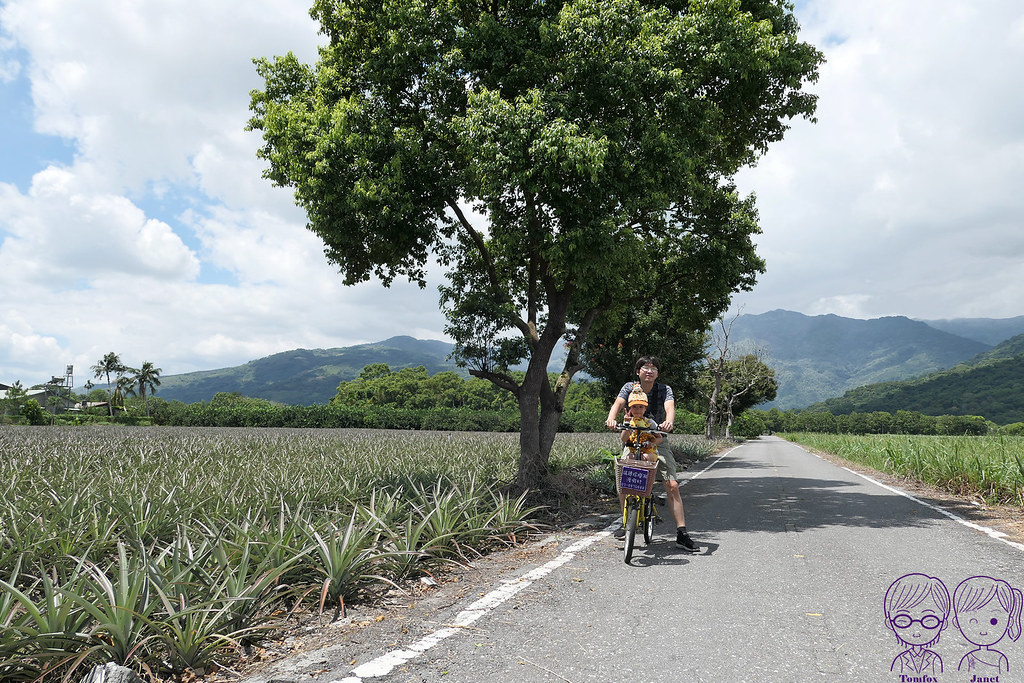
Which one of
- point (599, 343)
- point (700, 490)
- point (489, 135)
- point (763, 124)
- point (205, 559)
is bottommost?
point (700, 490)

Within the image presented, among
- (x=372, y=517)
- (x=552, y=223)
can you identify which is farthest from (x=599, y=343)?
(x=372, y=517)

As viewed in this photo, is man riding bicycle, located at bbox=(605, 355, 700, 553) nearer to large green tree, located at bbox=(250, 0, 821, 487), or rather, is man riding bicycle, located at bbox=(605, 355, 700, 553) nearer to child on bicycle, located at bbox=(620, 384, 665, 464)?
child on bicycle, located at bbox=(620, 384, 665, 464)

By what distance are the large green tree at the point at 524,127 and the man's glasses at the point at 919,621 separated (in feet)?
17.3

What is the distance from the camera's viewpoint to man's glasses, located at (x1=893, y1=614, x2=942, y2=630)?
388 cm

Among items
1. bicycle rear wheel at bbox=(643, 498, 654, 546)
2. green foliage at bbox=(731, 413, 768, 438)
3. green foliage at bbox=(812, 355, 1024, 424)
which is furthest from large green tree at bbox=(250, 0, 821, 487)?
green foliage at bbox=(812, 355, 1024, 424)

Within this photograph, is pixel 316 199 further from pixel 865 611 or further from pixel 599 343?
pixel 599 343

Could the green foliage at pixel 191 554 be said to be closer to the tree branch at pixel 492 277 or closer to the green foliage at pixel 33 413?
the tree branch at pixel 492 277

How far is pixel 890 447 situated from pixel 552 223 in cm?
1621

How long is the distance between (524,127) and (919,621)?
664 cm

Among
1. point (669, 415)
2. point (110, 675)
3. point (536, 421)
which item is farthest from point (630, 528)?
point (536, 421)

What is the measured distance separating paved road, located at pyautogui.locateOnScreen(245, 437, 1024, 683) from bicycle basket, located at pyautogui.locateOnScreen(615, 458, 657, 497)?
2.25ft

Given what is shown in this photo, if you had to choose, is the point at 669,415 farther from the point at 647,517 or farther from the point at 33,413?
the point at 33,413

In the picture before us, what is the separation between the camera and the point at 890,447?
733 inches

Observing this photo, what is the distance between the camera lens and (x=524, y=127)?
7.66 meters
